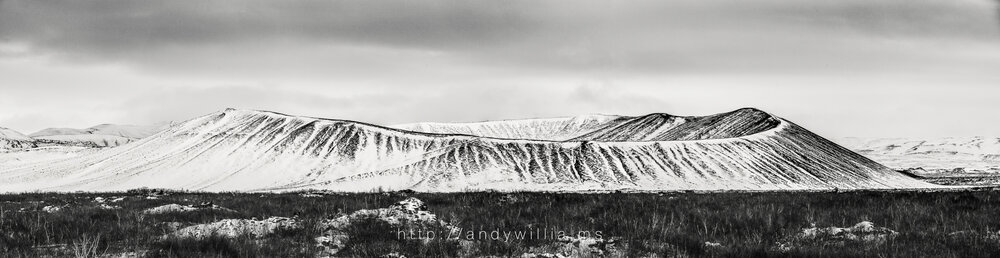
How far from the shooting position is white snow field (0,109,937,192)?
11106 centimetres

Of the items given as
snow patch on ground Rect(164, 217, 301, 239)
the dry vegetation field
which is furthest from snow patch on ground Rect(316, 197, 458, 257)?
snow patch on ground Rect(164, 217, 301, 239)

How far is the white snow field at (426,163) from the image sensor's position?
4373 inches

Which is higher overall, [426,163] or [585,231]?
[585,231]

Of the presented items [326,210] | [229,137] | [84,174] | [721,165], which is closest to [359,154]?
[229,137]

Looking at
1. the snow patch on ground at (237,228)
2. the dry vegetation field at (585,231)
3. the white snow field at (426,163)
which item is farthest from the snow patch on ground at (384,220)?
the white snow field at (426,163)

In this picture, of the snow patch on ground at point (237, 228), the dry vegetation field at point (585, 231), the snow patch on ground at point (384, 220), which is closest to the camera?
the dry vegetation field at point (585, 231)

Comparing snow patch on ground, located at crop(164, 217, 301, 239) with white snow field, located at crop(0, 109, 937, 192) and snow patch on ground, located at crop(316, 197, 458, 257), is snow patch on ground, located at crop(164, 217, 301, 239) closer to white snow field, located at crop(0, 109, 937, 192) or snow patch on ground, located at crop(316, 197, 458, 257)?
snow patch on ground, located at crop(316, 197, 458, 257)

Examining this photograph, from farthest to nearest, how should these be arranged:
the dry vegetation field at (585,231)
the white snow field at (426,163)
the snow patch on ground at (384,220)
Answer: the white snow field at (426,163) < the snow patch on ground at (384,220) < the dry vegetation field at (585,231)

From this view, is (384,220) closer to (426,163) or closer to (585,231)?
(585,231)

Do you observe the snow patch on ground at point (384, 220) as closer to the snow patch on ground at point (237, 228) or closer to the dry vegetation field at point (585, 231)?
the dry vegetation field at point (585, 231)

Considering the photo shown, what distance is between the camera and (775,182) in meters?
112

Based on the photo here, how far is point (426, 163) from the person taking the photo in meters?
123

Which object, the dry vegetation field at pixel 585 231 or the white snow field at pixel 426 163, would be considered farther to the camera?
the white snow field at pixel 426 163

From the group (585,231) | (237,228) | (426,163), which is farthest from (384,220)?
(426,163)
